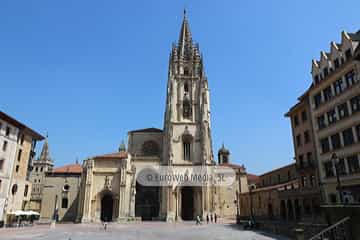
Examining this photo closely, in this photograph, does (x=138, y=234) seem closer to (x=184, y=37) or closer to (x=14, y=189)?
(x=14, y=189)

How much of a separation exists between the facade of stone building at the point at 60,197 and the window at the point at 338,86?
45.4m

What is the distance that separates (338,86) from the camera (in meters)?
24.4

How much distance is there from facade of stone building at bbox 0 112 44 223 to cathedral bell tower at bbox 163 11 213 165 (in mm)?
22810

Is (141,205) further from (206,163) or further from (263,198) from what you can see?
(263,198)

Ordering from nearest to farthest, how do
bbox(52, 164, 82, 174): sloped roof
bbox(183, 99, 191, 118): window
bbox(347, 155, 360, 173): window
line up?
bbox(347, 155, 360, 173): window → bbox(183, 99, 191, 118): window → bbox(52, 164, 82, 174): sloped roof

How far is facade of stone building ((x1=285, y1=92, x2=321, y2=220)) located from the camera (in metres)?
27.0

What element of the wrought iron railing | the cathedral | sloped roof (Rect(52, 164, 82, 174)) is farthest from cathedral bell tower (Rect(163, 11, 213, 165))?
the wrought iron railing

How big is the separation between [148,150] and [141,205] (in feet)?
36.6

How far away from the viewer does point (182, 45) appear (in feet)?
188

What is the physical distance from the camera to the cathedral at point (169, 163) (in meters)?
41.2

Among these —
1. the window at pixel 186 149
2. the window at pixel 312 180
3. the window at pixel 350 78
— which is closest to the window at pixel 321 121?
the window at pixel 350 78

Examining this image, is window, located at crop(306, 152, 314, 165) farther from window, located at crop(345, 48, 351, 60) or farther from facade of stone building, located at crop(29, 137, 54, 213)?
facade of stone building, located at crop(29, 137, 54, 213)

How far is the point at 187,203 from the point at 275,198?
16.0 m

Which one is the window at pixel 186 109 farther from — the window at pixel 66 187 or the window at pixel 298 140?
the window at pixel 66 187
